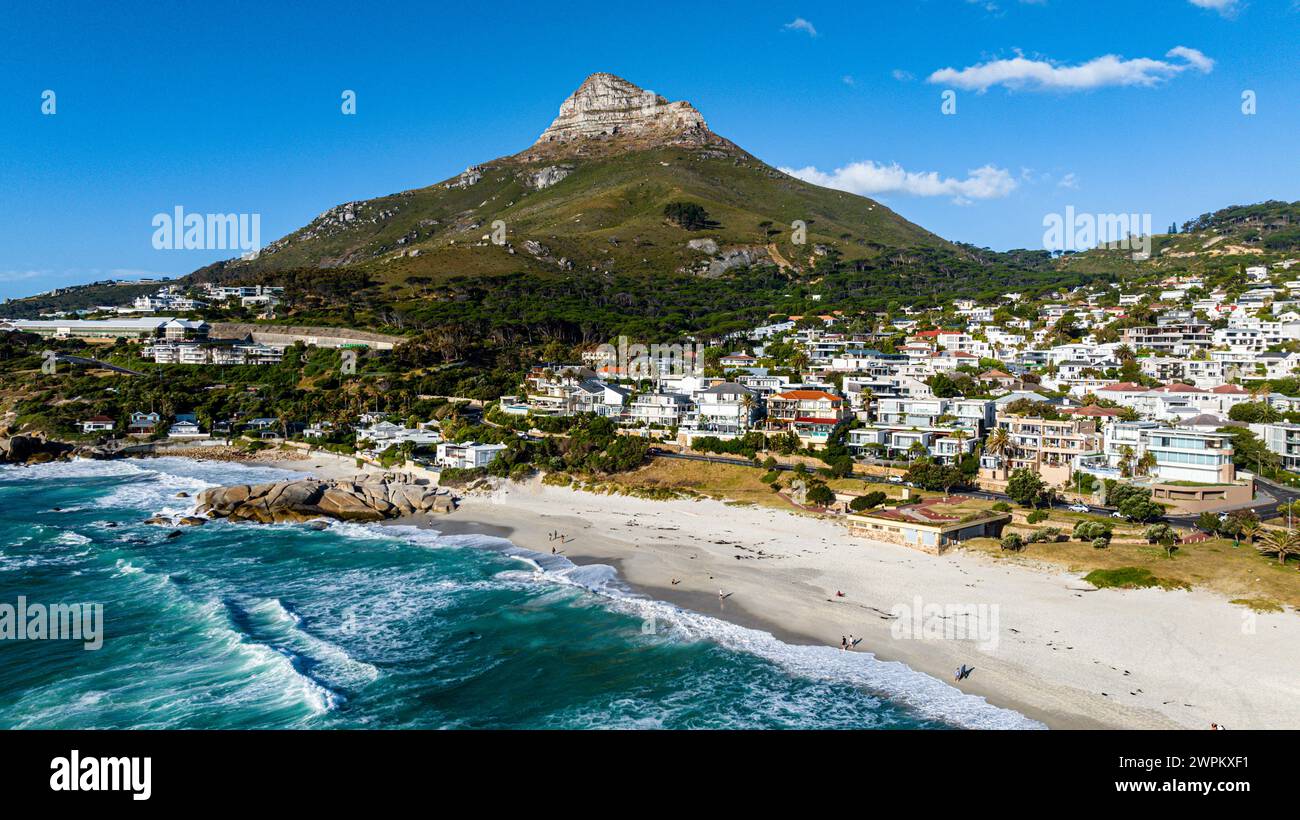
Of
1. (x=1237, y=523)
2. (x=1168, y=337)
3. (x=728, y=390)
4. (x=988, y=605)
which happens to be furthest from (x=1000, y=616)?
(x=1168, y=337)

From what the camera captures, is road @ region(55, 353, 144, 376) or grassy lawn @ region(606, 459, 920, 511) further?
road @ region(55, 353, 144, 376)

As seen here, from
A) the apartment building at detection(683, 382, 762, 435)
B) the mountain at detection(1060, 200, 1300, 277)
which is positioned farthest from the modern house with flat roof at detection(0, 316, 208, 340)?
the mountain at detection(1060, 200, 1300, 277)

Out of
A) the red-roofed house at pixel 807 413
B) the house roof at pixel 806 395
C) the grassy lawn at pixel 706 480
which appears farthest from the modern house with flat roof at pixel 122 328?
the house roof at pixel 806 395

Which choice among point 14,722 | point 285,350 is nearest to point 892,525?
point 14,722

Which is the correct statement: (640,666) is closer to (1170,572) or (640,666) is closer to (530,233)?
(1170,572)

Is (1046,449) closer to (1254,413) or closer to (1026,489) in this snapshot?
(1026,489)

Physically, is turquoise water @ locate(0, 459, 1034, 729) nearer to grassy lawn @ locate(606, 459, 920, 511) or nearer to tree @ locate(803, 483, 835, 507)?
grassy lawn @ locate(606, 459, 920, 511)
